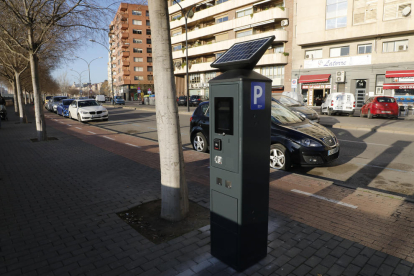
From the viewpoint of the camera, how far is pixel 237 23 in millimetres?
41312

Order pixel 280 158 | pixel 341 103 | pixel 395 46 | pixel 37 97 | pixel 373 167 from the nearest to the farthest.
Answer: pixel 280 158 < pixel 373 167 < pixel 37 97 < pixel 341 103 < pixel 395 46

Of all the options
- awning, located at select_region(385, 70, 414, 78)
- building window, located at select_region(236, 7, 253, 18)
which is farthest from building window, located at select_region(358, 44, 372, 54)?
building window, located at select_region(236, 7, 253, 18)

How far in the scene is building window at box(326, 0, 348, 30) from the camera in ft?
A: 97.7

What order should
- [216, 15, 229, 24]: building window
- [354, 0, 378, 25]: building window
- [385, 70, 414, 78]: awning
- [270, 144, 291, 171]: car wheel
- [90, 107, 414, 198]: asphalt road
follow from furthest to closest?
[216, 15, 229, 24]: building window, [354, 0, 378, 25]: building window, [385, 70, 414, 78]: awning, [270, 144, 291, 171]: car wheel, [90, 107, 414, 198]: asphalt road

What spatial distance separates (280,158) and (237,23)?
38.5 metres

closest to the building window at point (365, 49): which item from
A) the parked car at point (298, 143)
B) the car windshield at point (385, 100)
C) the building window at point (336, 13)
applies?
the building window at point (336, 13)

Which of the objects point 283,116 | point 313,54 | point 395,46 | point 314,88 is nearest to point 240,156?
point 283,116

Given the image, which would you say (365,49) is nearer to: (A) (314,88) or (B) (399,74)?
(B) (399,74)

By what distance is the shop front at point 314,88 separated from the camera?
32812 mm

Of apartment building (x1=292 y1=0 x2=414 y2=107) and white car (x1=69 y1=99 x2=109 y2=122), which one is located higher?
apartment building (x1=292 y1=0 x2=414 y2=107)

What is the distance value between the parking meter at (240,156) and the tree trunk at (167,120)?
38.4 inches

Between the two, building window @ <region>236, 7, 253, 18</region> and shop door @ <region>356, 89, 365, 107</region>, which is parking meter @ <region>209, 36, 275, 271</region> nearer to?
shop door @ <region>356, 89, 365, 107</region>

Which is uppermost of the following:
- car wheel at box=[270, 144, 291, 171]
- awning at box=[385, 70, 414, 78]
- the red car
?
awning at box=[385, 70, 414, 78]

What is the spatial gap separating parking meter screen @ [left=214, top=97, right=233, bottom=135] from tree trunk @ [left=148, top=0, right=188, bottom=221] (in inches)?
40.4
